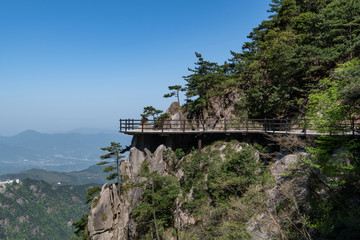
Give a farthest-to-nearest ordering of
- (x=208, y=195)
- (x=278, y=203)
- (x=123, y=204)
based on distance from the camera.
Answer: (x=123, y=204), (x=208, y=195), (x=278, y=203)

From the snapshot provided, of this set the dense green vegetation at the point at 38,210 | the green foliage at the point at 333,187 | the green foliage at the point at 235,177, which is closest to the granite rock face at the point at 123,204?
the green foliage at the point at 235,177

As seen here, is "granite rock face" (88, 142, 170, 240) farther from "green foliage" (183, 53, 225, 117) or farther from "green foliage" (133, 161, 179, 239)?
"green foliage" (183, 53, 225, 117)

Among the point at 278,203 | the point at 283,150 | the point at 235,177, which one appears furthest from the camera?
the point at 283,150

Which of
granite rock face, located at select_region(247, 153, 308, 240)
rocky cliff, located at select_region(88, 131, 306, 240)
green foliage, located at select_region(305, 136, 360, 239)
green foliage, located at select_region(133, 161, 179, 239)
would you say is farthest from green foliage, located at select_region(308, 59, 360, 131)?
green foliage, located at select_region(133, 161, 179, 239)

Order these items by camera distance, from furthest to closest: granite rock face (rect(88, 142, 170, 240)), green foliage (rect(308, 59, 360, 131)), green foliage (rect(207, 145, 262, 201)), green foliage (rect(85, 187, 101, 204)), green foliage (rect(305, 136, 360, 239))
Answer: green foliage (rect(85, 187, 101, 204)) < granite rock face (rect(88, 142, 170, 240)) < green foliage (rect(207, 145, 262, 201)) < green foliage (rect(305, 136, 360, 239)) < green foliage (rect(308, 59, 360, 131))

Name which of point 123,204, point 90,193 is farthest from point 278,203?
point 90,193

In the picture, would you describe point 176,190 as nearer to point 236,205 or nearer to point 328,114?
point 236,205

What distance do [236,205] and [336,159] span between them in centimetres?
668

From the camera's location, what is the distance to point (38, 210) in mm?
165625

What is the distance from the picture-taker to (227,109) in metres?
29.0

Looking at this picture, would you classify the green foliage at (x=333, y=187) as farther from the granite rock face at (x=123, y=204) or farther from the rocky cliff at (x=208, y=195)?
the granite rock face at (x=123, y=204)

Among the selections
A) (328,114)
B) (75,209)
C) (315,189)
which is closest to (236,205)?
(315,189)

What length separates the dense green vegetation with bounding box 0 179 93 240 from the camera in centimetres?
14462

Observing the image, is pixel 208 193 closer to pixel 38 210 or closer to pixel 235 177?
pixel 235 177
